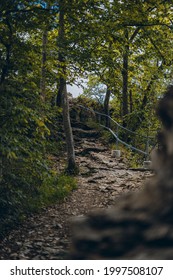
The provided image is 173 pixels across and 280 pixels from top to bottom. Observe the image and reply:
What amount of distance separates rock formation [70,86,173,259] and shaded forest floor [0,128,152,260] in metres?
0.58

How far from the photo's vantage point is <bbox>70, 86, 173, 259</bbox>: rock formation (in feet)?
3.90

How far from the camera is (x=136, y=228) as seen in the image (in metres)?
1.20

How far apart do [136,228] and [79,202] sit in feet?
34.7

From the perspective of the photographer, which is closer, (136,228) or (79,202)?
(136,228)

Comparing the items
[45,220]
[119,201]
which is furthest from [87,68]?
[119,201]

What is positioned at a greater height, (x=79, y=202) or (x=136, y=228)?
(x=136, y=228)

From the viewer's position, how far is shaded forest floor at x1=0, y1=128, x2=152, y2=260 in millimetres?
7672

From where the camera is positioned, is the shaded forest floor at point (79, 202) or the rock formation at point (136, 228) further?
the shaded forest floor at point (79, 202)

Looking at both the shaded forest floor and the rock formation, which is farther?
the shaded forest floor

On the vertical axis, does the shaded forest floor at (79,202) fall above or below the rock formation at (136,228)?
below

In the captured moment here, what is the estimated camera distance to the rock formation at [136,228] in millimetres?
1189

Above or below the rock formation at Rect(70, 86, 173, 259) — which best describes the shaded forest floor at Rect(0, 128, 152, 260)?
below

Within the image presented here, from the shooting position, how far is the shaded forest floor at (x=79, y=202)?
7.67 m

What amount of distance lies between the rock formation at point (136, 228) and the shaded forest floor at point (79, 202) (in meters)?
0.58
